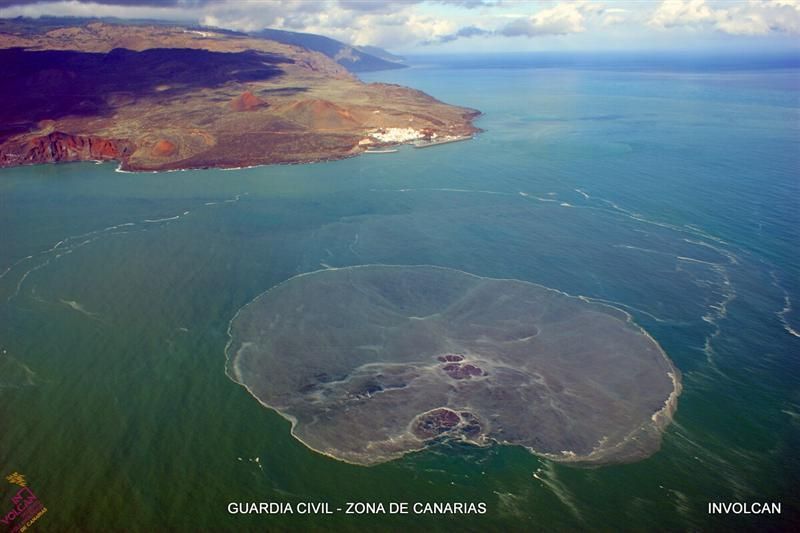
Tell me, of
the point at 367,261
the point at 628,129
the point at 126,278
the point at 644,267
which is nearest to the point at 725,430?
the point at 644,267

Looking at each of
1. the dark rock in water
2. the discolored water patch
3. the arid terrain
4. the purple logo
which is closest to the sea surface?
the purple logo

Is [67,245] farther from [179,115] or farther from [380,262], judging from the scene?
[179,115]

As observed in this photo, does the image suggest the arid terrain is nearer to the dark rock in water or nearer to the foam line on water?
the foam line on water

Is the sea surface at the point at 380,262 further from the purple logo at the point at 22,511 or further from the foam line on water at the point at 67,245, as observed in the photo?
the purple logo at the point at 22,511

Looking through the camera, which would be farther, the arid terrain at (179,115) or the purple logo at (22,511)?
the arid terrain at (179,115)

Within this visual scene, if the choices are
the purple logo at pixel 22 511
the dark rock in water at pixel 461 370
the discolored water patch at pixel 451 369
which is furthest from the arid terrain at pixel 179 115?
the purple logo at pixel 22 511

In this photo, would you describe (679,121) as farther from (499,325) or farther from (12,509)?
(12,509)
